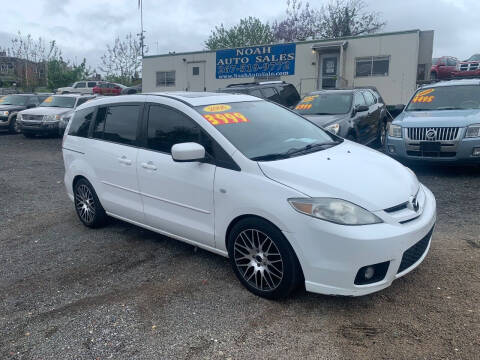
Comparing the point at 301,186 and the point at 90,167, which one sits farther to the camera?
the point at 90,167

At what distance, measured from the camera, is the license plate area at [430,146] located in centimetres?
718

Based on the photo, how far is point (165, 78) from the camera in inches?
983

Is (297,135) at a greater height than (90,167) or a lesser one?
greater

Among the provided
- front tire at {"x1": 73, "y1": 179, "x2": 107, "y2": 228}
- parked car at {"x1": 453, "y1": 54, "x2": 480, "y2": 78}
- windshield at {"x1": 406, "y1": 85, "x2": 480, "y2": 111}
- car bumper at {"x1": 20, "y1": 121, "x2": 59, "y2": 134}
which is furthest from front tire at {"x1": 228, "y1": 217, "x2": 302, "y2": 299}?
parked car at {"x1": 453, "y1": 54, "x2": 480, "y2": 78}

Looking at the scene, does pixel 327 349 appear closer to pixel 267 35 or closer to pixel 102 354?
pixel 102 354

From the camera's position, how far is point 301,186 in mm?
3223

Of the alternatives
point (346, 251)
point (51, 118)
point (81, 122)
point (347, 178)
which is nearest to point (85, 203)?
point (81, 122)

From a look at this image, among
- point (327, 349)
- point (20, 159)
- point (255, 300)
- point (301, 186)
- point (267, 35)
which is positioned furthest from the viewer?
point (267, 35)

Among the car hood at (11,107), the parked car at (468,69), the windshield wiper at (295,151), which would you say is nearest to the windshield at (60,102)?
the car hood at (11,107)

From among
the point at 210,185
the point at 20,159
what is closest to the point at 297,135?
the point at 210,185

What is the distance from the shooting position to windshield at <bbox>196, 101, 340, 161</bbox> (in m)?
3.77

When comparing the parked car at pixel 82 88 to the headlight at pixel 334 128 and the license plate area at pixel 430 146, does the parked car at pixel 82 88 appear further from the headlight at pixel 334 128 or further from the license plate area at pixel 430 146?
the license plate area at pixel 430 146

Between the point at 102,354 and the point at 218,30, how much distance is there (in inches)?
1603

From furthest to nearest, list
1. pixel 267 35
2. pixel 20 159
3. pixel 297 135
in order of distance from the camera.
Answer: pixel 267 35, pixel 20 159, pixel 297 135
